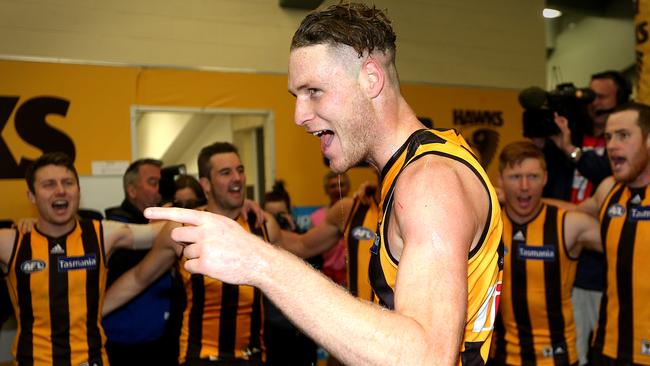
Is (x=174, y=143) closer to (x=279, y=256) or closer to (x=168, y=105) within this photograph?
(x=168, y=105)

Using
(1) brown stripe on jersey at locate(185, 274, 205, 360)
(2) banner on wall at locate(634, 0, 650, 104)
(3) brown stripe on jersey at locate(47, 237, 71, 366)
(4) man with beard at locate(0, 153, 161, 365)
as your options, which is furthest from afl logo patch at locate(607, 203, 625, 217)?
(3) brown stripe on jersey at locate(47, 237, 71, 366)

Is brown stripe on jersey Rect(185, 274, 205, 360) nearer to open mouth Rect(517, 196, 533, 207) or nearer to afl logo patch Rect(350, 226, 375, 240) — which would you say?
afl logo patch Rect(350, 226, 375, 240)

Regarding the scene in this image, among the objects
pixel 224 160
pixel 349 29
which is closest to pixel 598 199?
pixel 224 160

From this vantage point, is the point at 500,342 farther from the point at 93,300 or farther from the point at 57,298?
the point at 57,298

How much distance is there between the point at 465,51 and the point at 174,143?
4473 millimetres

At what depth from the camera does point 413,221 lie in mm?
1159

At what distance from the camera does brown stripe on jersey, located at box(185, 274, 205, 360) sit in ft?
11.4

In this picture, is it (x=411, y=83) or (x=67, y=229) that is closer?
(x=67, y=229)

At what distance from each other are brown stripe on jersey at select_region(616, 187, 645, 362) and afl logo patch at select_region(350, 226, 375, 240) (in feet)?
5.23

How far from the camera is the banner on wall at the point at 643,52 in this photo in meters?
3.88

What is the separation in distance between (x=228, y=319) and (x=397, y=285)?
8.41 feet

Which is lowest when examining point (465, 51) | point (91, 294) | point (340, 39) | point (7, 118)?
point (91, 294)

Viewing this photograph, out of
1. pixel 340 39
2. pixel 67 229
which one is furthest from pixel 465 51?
pixel 340 39

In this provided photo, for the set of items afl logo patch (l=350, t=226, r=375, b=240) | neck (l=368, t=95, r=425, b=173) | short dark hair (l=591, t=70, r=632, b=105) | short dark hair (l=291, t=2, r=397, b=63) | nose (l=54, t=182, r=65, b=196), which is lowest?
afl logo patch (l=350, t=226, r=375, b=240)
